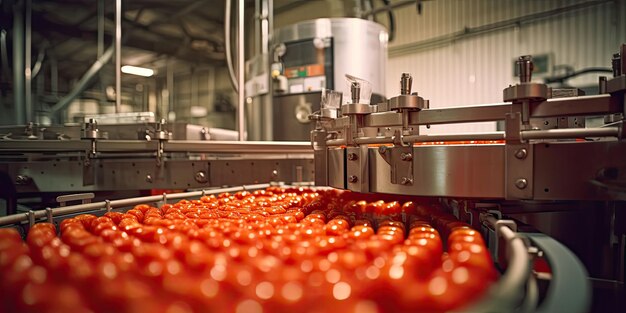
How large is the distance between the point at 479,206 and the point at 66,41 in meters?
4.27

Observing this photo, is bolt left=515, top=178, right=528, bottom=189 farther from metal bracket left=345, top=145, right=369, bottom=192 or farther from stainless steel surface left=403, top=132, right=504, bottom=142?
metal bracket left=345, top=145, right=369, bottom=192

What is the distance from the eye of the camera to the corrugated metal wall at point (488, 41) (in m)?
3.20

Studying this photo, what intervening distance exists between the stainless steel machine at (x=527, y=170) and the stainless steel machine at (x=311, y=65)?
1.44 meters

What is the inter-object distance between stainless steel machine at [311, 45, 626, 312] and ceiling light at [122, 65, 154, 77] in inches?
189

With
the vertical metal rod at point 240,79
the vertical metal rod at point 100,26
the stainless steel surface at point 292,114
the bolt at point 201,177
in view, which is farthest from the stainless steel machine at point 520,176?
the vertical metal rod at point 100,26

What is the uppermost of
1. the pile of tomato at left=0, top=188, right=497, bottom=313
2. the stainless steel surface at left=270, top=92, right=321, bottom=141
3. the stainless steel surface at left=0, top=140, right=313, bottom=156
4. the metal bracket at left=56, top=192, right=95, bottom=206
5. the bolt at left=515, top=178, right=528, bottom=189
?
the stainless steel surface at left=270, top=92, right=321, bottom=141

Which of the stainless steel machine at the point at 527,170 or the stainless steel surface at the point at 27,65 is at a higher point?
the stainless steel surface at the point at 27,65

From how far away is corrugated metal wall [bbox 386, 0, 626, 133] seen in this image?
3197mm

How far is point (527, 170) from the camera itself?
83 cm

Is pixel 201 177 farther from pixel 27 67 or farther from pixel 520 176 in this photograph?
pixel 27 67

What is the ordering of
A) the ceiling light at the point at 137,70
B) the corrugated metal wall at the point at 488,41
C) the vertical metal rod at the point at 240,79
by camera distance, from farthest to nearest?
the ceiling light at the point at 137,70 < the corrugated metal wall at the point at 488,41 < the vertical metal rod at the point at 240,79

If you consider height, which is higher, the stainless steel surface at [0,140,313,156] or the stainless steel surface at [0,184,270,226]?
the stainless steel surface at [0,140,313,156]

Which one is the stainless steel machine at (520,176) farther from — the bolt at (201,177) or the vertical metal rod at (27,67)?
the vertical metal rod at (27,67)

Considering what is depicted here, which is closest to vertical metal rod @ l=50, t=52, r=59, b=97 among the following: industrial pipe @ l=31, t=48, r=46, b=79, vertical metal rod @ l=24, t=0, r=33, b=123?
industrial pipe @ l=31, t=48, r=46, b=79
